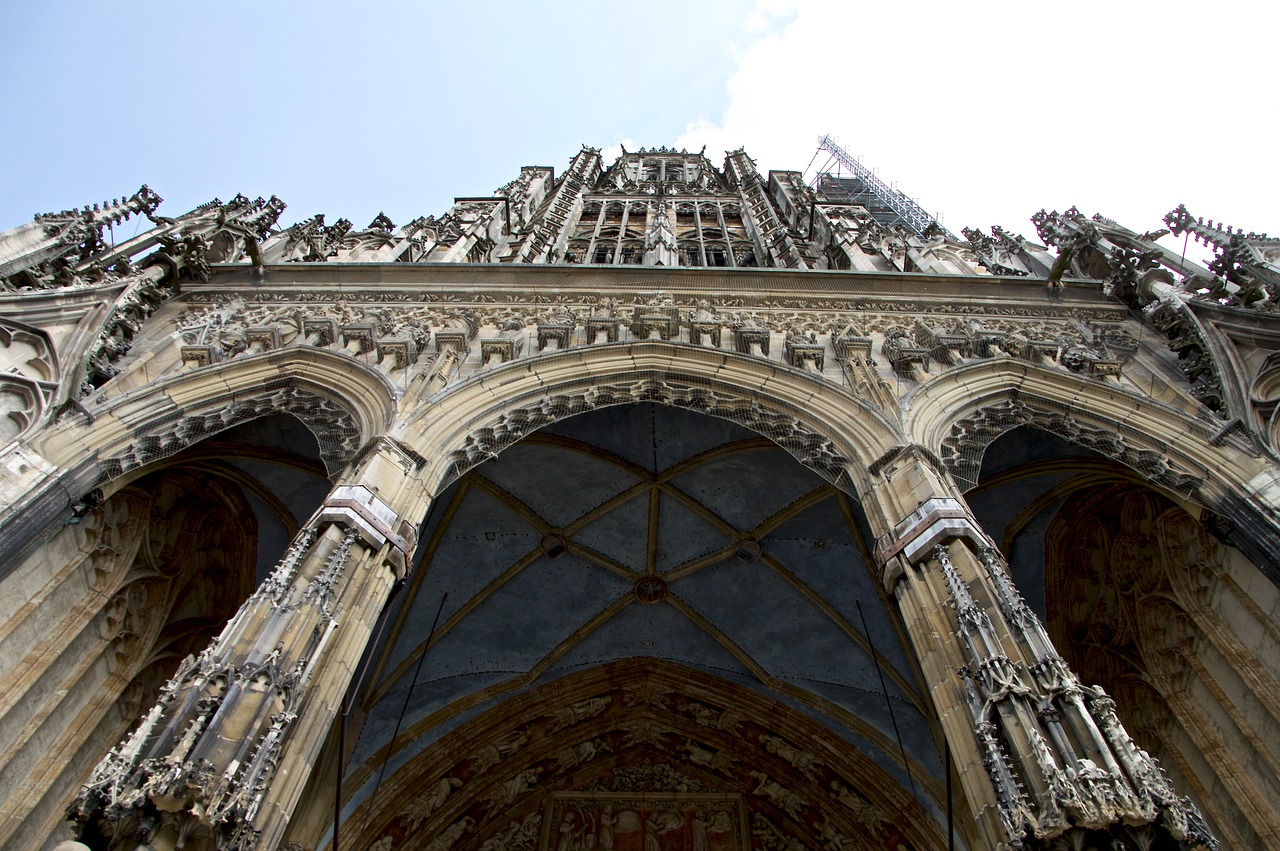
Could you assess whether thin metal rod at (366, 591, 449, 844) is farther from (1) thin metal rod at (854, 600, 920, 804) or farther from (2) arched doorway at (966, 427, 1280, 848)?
(2) arched doorway at (966, 427, 1280, 848)

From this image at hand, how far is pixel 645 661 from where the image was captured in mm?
13703

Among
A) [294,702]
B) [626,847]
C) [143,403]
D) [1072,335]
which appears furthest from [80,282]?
[1072,335]

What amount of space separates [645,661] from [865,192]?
1243 inches

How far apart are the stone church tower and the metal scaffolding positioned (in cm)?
2040

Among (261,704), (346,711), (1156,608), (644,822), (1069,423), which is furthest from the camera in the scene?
(644,822)

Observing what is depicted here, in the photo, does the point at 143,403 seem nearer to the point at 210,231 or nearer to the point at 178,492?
the point at 178,492

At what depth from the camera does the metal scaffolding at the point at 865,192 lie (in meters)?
35.3

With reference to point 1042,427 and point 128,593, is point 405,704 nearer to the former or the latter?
point 128,593

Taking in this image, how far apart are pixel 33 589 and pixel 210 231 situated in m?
6.65

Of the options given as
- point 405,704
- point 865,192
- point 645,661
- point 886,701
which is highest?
point 865,192

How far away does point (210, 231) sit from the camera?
13.6m

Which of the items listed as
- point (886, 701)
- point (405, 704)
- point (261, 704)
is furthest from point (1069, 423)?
point (405, 704)

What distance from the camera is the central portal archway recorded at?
12.5 metres

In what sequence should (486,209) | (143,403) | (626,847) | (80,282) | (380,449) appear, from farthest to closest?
1. (486,209)
2. (626,847)
3. (80,282)
4. (143,403)
5. (380,449)
